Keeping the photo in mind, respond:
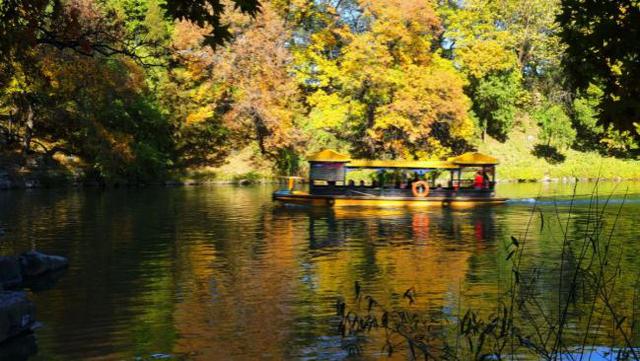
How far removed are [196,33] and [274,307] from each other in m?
47.0

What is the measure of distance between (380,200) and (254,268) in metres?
21.2

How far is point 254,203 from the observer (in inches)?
1631

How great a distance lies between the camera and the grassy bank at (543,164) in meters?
65.9

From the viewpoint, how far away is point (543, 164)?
68.7m

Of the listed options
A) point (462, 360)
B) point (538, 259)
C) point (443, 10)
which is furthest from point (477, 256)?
point (443, 10)

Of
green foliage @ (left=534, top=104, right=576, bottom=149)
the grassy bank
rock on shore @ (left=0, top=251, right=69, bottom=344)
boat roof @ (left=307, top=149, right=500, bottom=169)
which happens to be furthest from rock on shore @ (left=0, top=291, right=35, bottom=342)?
green foliage @ (left=534, top=104, right=576, bottom=149)

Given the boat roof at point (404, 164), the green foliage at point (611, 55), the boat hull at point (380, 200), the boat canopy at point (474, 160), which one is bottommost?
the boat hull at point (380, 200)

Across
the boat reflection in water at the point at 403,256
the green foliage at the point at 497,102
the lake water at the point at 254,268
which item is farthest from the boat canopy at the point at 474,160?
the green foliage at the point at 497,102

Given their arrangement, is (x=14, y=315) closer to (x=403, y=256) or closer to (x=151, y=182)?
(x=403, y=256)

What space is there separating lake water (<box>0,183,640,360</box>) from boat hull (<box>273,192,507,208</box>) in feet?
4.74

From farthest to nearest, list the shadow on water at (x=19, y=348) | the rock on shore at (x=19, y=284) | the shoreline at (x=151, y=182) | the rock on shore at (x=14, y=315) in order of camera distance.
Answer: the shoreline at (x=151, y=182) → the rock on shore at (x=19, y=284) → the rock on shore at (x=14, y=315) → the shadow on water at (x=19, y=348)

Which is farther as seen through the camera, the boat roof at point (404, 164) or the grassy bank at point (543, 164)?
the grassy bank at point (543, 164)

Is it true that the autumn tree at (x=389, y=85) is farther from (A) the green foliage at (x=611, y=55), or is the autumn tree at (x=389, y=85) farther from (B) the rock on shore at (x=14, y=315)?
(A) the green foliage at (x=611, y=55)

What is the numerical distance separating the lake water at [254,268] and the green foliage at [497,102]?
1220 inches
